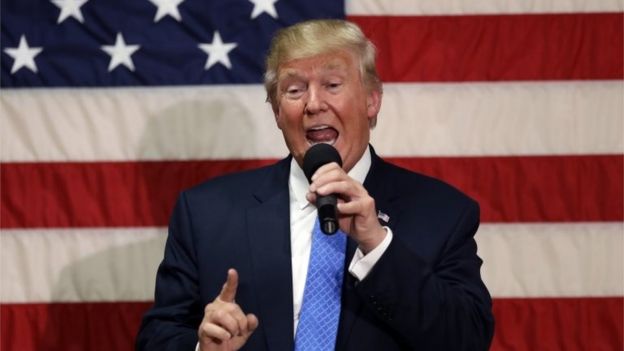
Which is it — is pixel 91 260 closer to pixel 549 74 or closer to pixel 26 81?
pixel 26 81

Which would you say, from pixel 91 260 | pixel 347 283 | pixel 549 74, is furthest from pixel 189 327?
pixel 549 74

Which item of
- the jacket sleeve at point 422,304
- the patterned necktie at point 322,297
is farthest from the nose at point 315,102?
the jacket sleeve at point 422,304

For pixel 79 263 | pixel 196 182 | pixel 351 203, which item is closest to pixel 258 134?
pixel 196 182

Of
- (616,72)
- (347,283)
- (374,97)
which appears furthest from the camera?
(616,72)

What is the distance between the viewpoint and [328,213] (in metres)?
1.56

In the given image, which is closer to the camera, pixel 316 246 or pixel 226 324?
pixel 226 324

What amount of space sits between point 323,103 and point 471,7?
0.91 meters

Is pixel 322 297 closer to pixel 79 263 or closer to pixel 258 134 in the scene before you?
pixel 258 134

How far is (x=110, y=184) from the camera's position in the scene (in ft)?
9.20

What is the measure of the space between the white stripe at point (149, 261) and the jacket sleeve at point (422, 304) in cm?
85

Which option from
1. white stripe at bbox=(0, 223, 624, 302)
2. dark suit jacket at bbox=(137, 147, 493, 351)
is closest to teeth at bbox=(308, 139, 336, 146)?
dark suit jacket at bbox=(137, 147, 493, 351)

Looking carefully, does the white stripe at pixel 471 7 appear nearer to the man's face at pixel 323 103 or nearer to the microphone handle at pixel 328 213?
the man's face at pixel 323 103

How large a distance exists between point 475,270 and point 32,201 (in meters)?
1.34

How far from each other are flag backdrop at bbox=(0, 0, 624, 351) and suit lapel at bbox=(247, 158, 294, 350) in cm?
70
